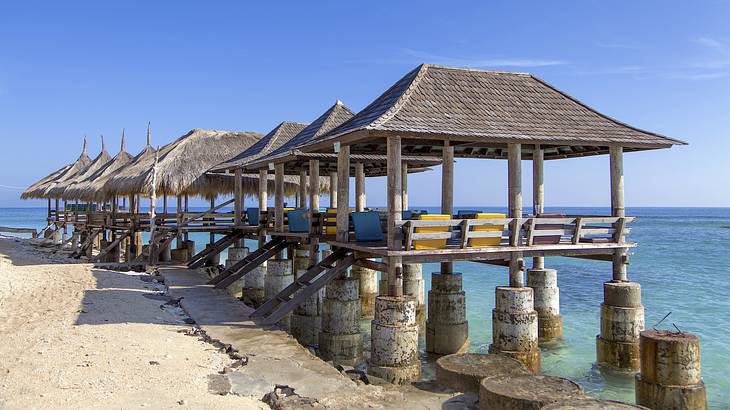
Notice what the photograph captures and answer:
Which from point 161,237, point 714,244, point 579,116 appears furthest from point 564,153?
point 714,244

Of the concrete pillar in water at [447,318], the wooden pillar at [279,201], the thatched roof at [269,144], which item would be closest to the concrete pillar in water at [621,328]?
the concrete pillar in water at [447,318]

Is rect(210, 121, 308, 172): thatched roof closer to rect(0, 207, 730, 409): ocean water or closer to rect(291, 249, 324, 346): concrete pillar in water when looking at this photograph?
rect(291, 249, 324, 346): concrete pillar in water

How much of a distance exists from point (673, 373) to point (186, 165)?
59.3 feet

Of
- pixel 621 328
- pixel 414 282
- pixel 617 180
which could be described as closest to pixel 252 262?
pixel 414 282

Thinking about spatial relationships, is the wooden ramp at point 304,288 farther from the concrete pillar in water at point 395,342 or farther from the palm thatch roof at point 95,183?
the palm thatch roof at point 95,183

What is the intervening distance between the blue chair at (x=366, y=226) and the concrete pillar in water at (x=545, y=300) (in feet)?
14.5

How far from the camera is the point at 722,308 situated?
756 inches

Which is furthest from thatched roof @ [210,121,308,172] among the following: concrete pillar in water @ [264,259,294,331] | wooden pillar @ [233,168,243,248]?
concrete pillar in water @ [264,259,294,331]

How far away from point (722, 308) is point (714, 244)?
36129mm

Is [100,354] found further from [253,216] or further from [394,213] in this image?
[253,216]

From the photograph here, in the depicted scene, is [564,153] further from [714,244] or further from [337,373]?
[714,244]

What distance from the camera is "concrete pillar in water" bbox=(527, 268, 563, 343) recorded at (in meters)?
12.4

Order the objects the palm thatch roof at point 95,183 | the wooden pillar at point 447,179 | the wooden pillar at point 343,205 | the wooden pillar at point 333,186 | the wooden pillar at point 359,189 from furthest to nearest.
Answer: the palm thatch roof at point 95,183 < the wooden pillar at point 333,186 < the wooden pillar at point 359,189 < the wooden pillar at point 447,179 < the wooden pillar at point 343,205

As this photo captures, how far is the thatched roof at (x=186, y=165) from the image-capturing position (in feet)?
65.3
